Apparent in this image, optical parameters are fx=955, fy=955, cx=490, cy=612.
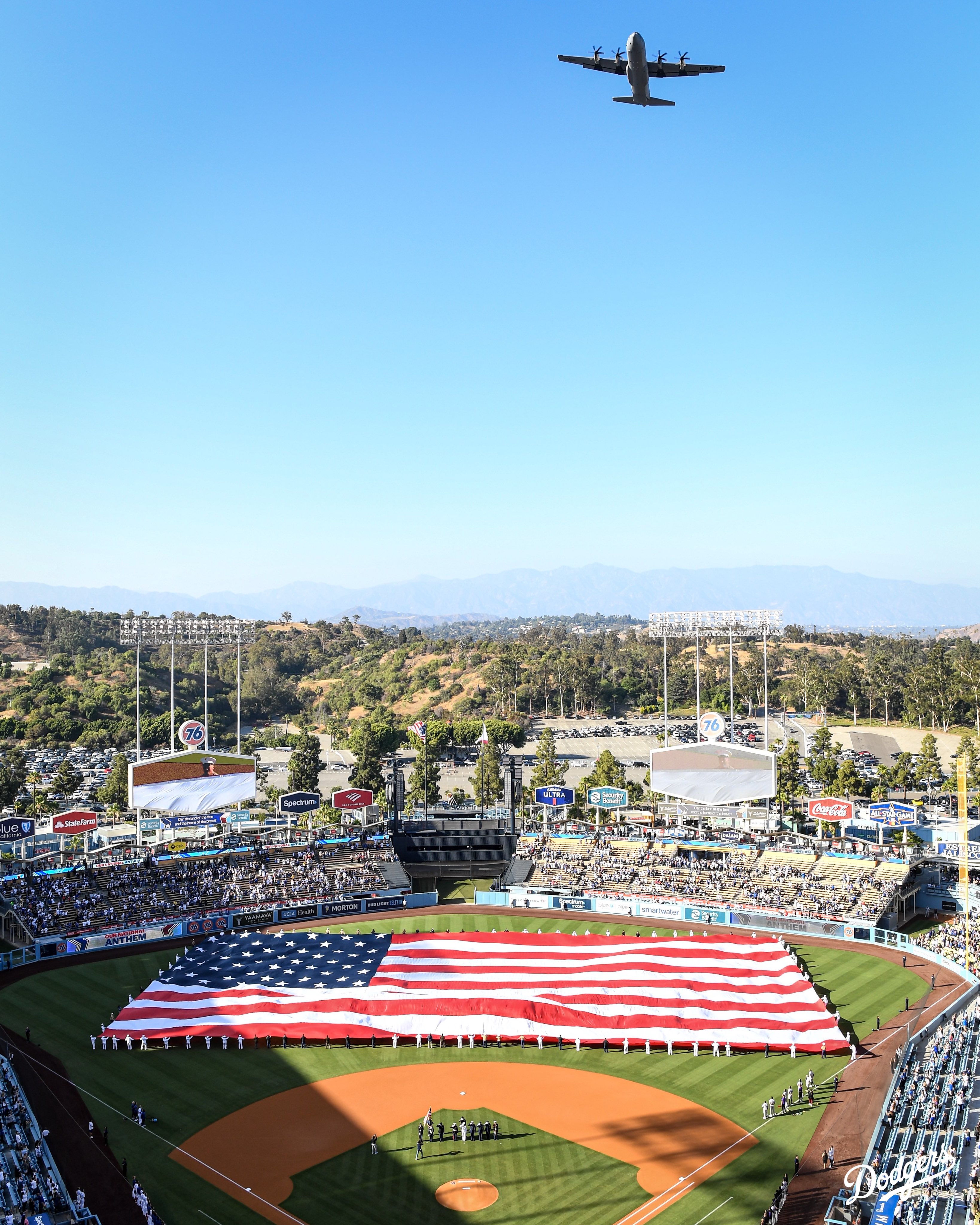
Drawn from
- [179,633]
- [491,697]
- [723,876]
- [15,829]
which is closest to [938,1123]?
[723,876]

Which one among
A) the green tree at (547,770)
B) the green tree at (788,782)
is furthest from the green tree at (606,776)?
the green tree at (788,782)

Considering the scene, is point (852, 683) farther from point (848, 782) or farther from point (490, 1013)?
point (490, 1013)

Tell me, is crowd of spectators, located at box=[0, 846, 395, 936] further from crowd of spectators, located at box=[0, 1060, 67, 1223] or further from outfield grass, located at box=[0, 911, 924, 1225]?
crowd of spectators, located at box=[0, 1060, 67, 1223]

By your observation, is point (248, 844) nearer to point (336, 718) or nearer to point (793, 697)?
point (336, 718)

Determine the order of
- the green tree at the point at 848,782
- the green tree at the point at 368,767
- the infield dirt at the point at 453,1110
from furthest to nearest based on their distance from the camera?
1. the green tree at the point at 368,767
2. the green tree at the point at 848,782
3. the infield dirt at the point at 453,1110

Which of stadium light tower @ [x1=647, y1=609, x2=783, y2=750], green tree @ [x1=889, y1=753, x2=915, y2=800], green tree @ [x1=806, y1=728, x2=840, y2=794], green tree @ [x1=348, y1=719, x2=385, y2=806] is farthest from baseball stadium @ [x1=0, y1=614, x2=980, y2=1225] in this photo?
green tree @ [x1=348, y1=719, x2=385, y2=806]

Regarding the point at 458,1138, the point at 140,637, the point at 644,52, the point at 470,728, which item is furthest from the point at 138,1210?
the point at 470,728

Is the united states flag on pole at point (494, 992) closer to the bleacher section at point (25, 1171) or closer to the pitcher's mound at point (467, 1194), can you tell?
the bleacher section at point (25, 1171)
